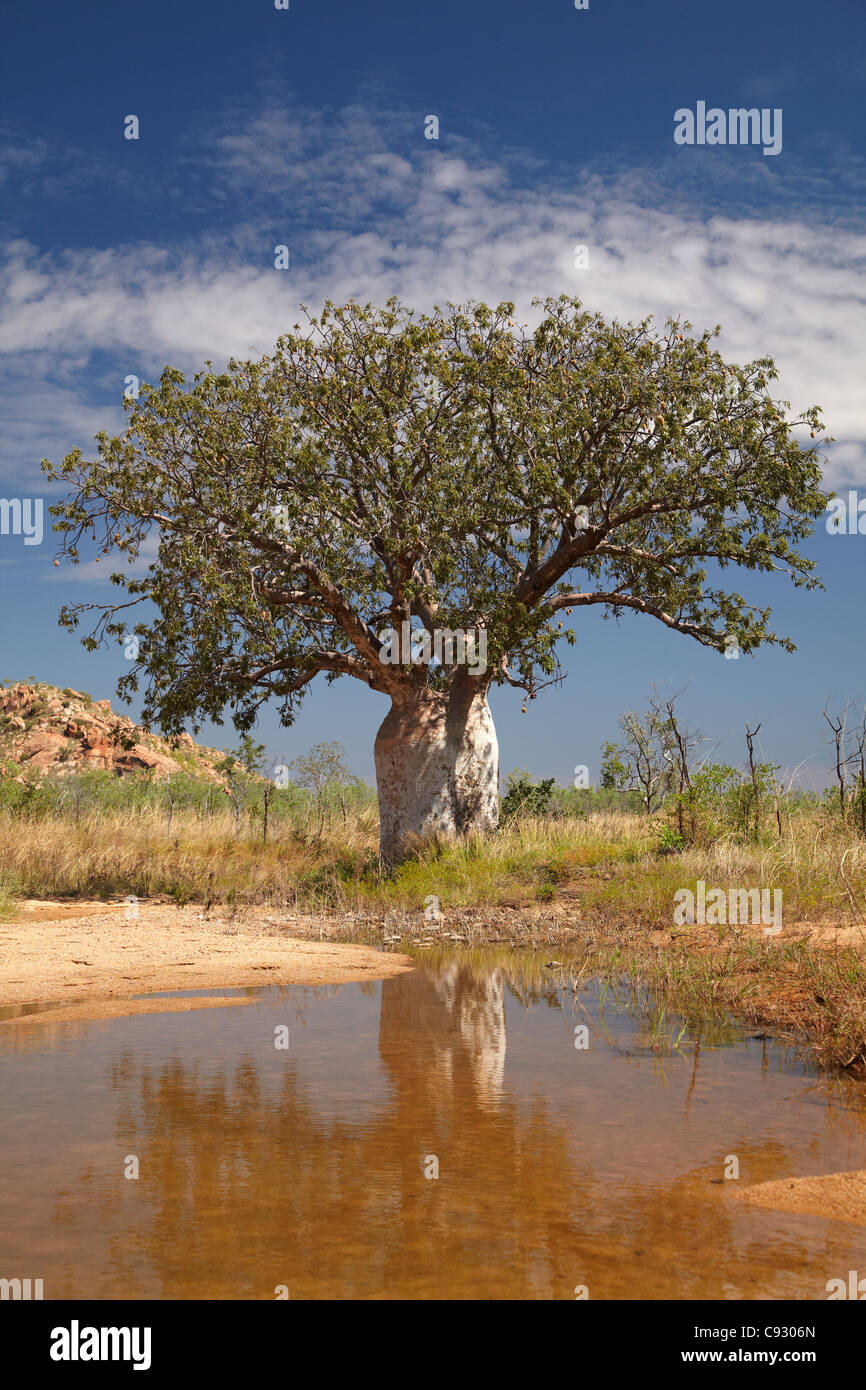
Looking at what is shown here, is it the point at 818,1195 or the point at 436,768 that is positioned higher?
the point at 436,768

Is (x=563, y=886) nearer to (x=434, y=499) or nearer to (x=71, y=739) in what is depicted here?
(x=434, y=499)

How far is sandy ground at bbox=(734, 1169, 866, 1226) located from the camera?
3.39 meters

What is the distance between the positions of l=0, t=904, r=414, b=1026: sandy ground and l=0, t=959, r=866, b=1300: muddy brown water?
4.07 feet

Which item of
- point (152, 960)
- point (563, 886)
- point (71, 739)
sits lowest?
point (152, 960)

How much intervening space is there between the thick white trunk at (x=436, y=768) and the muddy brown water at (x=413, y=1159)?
31.1 feet

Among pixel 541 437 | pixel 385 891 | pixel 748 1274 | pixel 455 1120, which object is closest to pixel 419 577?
pixel 541 437

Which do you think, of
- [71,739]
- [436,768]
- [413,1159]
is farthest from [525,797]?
[71,739]

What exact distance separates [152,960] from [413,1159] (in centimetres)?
591

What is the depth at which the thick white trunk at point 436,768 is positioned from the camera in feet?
52.5

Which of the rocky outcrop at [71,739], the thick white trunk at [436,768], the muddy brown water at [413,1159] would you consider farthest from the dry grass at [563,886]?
the rocky outcrop at [71,739]

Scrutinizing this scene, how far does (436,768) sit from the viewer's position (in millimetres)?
16016

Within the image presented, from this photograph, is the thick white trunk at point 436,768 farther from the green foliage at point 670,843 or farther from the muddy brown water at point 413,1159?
the muddy brown water at point 413,1159

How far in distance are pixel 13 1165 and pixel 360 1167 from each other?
131cm
